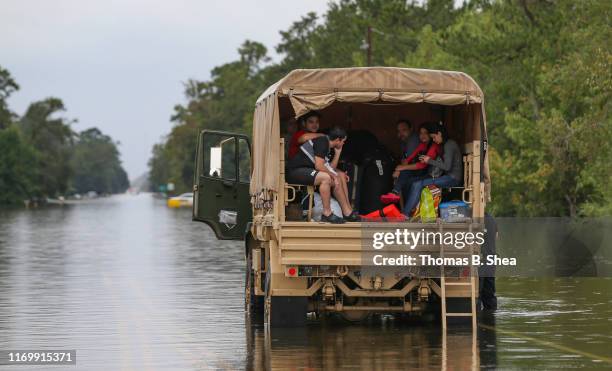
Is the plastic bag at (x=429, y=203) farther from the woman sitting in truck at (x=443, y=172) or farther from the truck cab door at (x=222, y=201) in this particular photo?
the truck cab door at (x=222, y=201)

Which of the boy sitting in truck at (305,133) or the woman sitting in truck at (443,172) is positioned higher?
the boy sitting in truck at (305,133)

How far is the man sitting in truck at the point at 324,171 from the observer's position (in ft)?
54.3

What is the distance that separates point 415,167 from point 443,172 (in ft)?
1.50

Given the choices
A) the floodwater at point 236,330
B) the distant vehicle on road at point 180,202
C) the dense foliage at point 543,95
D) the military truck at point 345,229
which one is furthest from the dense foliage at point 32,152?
the military truck at point 345,229

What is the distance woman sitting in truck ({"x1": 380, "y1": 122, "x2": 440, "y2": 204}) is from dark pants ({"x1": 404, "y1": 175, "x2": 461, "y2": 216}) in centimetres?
35

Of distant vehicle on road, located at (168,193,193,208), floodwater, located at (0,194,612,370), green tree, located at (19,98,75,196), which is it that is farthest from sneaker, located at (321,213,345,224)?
green tree, located at (19,98,75,196)

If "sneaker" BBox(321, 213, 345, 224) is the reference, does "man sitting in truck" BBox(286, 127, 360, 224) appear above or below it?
above

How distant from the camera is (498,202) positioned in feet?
181

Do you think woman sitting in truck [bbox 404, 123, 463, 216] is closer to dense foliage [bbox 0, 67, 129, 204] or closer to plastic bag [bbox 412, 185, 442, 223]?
plastic bag [bbox 412, 185, 442, 223]

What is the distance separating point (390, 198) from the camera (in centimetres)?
1773

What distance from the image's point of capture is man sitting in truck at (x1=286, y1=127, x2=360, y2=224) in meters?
16.6

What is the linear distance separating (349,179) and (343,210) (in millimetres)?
1319

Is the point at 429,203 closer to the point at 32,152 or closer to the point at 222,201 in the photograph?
the point at 222,201

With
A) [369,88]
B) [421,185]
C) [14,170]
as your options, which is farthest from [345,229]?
[14,170]
